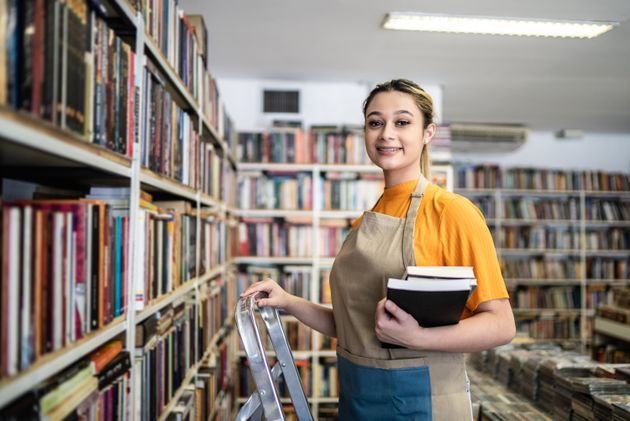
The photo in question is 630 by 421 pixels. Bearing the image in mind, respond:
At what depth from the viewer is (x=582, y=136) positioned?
6.84 meters

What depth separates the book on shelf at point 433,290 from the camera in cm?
88

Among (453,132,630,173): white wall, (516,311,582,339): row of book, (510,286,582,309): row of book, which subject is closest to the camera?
(516,311,582,339): row of book

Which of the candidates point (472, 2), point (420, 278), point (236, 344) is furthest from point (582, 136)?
point (420, 278)

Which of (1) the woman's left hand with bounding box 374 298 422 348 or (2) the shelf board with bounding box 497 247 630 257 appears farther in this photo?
(2) the shelf board with bounding box 497 247 630 257

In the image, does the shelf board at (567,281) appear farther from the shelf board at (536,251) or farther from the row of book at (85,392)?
the row of book at (85,392)

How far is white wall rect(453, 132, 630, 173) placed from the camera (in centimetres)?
686

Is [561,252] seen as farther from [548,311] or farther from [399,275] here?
[399,275]

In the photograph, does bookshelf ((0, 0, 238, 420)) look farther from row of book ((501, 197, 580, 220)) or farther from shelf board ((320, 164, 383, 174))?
row of book ((501, 197, 580, 220))

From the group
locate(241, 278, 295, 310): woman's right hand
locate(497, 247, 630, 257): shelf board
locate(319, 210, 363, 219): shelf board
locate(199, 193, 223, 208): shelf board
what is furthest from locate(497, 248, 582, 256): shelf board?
locate(241, 278, 295, 310): woman's right hand

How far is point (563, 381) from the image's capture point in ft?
7.19

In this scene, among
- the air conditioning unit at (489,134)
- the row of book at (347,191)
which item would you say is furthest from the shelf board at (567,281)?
the row of book at (347,191)

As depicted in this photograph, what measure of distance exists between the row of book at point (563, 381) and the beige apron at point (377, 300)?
3.26 feet

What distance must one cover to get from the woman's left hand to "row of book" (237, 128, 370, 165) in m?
3.03

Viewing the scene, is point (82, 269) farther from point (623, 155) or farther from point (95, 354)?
point (623, 155)
